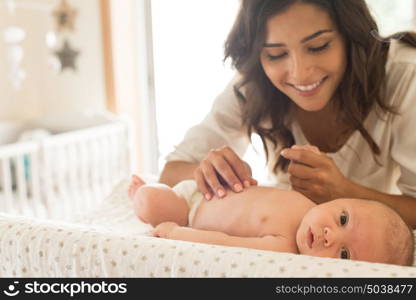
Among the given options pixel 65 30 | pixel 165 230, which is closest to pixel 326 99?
pixel 165 230

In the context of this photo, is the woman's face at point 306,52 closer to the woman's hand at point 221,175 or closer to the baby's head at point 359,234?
the woman's hand at point 221,175

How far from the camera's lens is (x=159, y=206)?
1215mm

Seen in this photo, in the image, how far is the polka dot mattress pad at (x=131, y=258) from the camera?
75 centimetres

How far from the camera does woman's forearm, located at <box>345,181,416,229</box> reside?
1.11 meters

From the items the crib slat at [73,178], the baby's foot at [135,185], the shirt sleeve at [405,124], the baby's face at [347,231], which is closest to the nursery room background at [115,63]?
the crib slat at [73,178]

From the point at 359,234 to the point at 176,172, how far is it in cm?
67

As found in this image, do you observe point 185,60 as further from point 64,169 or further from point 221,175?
point 221,175

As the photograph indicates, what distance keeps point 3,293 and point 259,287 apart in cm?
42

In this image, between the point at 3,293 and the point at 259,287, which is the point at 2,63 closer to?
the point at 3,293

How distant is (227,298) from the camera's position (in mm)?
753

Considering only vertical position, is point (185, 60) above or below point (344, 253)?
above

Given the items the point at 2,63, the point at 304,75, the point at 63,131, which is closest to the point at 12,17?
the point at 2,63

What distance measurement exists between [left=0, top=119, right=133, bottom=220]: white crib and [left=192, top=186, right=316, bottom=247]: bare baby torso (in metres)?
1.45

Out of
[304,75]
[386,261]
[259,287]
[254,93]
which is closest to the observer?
[259,287]
